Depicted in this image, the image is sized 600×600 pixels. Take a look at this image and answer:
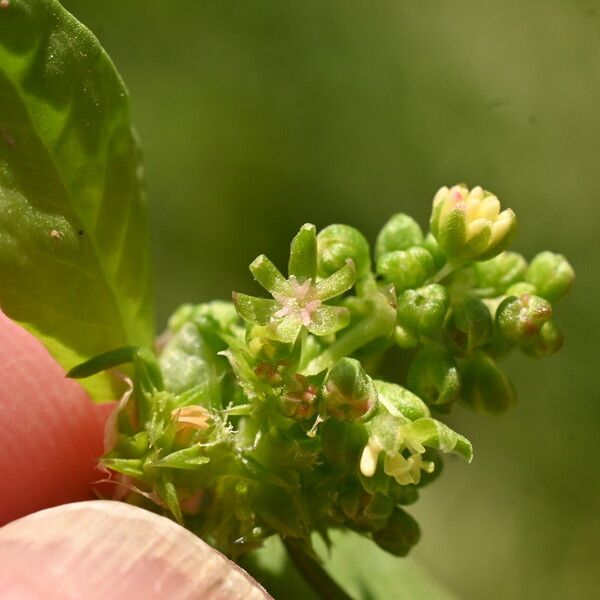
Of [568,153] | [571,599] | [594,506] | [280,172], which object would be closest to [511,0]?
[568,153]

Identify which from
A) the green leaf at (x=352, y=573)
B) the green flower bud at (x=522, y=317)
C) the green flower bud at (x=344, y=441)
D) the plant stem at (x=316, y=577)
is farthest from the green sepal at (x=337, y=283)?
the green leaf at (x=352, y=573)

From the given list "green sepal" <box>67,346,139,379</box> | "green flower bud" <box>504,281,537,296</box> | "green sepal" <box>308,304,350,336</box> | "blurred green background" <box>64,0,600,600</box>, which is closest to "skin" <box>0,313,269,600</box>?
"green sepal" <box>67,346,139,379</box>

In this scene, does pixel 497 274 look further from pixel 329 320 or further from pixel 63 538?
pixel 63 538

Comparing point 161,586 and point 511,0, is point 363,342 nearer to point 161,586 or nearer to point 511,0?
point 161,586

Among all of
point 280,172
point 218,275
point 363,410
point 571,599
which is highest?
point 363,410

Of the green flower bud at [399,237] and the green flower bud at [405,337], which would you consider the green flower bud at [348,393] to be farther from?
the green flower bud at [399,237]

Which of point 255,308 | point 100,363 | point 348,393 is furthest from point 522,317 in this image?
point 100,363
